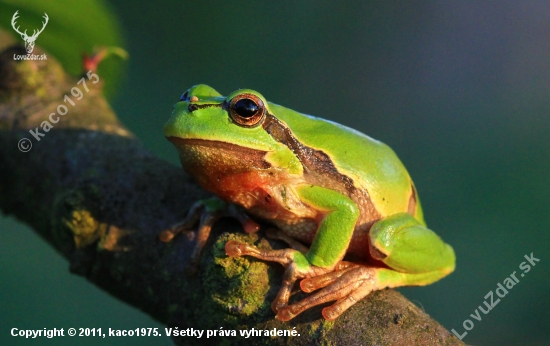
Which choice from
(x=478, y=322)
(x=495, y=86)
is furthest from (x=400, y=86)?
(x=478, y=322)

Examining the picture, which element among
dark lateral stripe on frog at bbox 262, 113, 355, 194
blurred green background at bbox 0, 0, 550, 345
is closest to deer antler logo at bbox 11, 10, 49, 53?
dark lateral stripe on frog at bbox 262, 113, 355, 194

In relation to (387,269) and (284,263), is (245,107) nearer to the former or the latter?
(284,263)

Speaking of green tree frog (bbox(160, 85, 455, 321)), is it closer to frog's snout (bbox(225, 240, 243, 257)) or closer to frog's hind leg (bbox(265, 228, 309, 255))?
frog's hind leg (bbox(265, 228, 309, 255))

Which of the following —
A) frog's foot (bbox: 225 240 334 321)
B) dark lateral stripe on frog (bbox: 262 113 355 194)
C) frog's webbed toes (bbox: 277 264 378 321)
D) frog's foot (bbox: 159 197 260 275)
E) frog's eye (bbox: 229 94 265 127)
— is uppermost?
frog's eye (bbox: 229 94 265 127)

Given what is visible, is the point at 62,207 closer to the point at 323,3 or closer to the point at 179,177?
the point at 179,177

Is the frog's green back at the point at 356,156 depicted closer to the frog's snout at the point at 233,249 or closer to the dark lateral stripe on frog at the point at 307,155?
the dark lateral stripe on frog at the point at 307,155

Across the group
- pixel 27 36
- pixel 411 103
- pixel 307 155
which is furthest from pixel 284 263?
pixel 411 103

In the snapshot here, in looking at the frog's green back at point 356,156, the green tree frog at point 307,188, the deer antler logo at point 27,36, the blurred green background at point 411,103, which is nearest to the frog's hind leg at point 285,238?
the green tree frog at point 307,188
